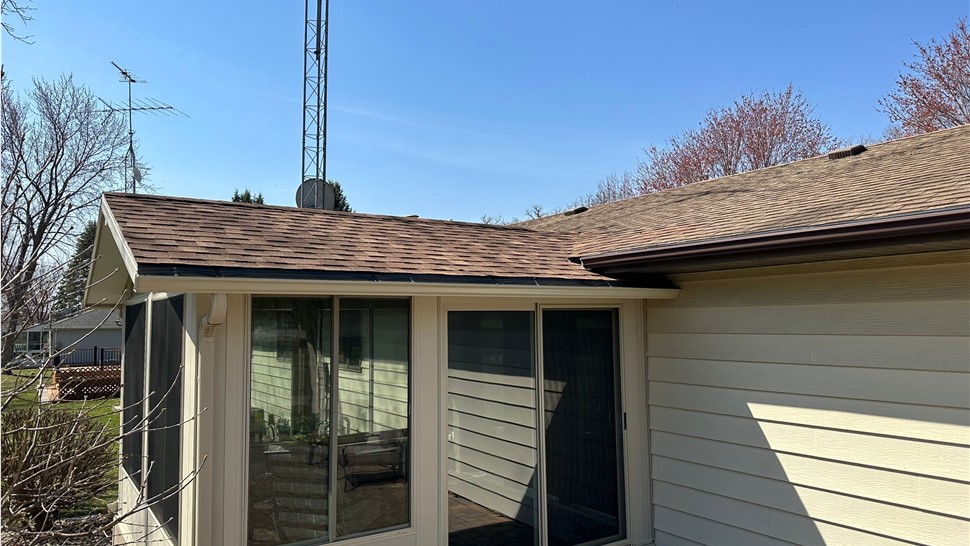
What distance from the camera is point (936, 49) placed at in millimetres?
16703

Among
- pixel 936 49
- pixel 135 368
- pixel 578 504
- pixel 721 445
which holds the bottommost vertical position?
pixel 578 504

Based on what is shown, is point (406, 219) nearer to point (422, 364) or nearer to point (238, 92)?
point (422, 364)

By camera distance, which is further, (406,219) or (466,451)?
(406,219)

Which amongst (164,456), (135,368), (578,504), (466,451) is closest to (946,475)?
(578,504)

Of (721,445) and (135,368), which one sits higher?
(135,368)

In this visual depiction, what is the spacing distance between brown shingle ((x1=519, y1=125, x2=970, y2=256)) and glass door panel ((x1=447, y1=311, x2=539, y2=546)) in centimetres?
118

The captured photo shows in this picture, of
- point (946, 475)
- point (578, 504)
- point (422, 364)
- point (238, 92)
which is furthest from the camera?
point (238, 92)

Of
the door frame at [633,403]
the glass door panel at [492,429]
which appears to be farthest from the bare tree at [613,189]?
the glass door panel at [492,429]

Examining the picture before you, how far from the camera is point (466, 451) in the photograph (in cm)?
450

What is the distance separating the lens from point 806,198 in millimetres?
5043

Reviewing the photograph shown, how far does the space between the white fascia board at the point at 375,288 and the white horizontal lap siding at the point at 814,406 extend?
70cm

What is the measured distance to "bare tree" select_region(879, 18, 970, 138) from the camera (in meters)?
16.2

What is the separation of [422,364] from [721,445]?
92.3 inches

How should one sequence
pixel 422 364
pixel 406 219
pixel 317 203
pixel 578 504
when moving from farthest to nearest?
pixel 317 203 < pixel 406 219 < pixel 578 504 < pixel 422 364
